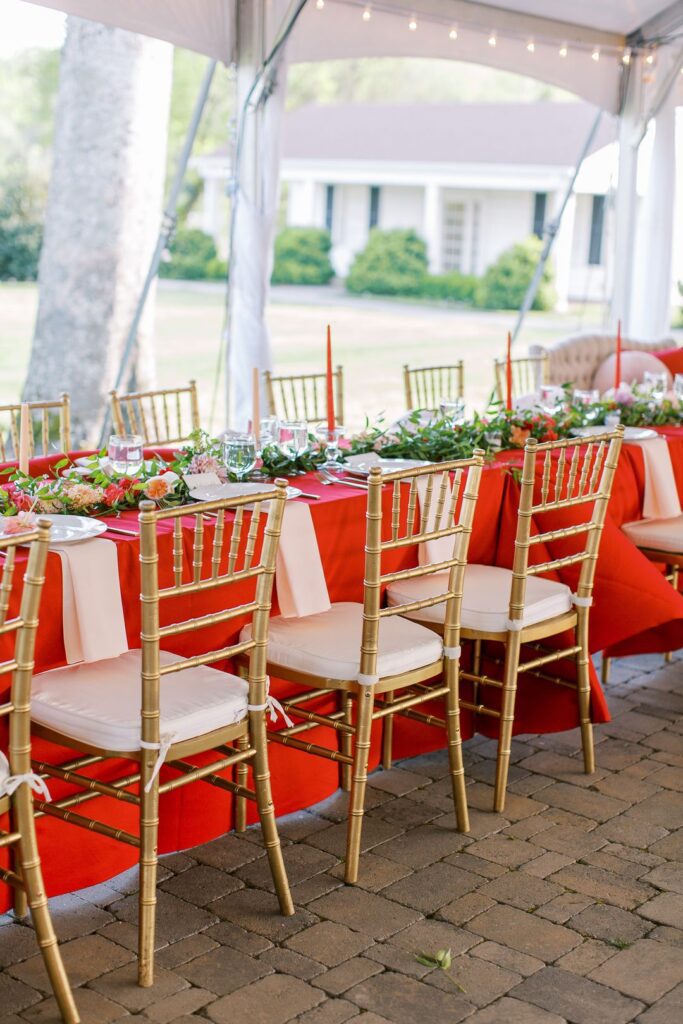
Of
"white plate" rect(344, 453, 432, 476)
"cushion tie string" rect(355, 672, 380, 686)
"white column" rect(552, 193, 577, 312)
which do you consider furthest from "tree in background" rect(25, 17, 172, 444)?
"white column" rect(552, 193, 577, 312)

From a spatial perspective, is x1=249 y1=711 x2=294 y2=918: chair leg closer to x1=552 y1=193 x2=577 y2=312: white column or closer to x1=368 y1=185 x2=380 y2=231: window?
x1=552 y1=193 x2=577 y2=312: white column

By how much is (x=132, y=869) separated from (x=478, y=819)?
1.00 meters

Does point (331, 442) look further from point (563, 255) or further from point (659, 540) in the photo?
point (563, 255)

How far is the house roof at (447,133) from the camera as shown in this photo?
24.6m

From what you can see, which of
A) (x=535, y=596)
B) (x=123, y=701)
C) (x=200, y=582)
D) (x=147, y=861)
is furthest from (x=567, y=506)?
(x=147, y=861)

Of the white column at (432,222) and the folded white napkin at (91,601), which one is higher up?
the white column at (432,222)

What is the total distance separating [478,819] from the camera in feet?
11.9

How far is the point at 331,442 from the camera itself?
4266 mm

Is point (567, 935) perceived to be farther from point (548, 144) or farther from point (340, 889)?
point (548, 144)

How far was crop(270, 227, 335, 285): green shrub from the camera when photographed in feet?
82.5

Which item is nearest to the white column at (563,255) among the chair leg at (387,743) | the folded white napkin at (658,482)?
the folded white napkin at (658,482)

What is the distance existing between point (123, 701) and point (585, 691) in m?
1.66

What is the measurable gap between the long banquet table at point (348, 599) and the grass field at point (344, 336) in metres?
9.07

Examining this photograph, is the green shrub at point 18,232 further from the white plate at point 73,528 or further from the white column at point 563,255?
the white plate at point 73,528
